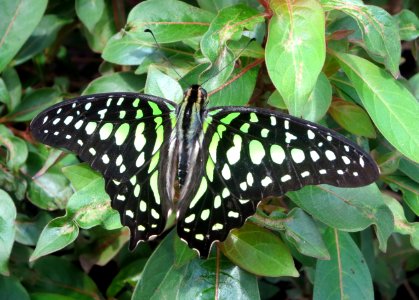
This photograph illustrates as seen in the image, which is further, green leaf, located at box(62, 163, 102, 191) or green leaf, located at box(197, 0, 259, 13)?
green leaf, located at box(197, 0, 259, 13)

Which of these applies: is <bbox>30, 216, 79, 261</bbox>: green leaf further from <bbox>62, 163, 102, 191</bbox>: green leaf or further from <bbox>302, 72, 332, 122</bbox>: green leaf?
<bbox>302, 72, 332, 122</bbox>: green leaf

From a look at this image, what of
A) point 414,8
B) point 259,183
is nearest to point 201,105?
point 259,183

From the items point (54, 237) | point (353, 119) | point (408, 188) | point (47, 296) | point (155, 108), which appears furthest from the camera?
point (47, 296)

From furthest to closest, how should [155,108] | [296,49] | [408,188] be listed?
[408,188] → [155,108] → [296,49]

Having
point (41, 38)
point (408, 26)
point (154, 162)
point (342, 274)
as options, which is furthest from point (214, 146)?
point (41, 38)

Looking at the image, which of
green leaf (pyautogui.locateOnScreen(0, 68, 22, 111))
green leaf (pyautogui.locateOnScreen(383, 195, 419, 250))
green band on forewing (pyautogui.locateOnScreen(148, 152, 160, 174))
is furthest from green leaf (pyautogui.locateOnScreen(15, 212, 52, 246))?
green leaf (pyautogui.locateOnScreen(383, 195, 419, 250))

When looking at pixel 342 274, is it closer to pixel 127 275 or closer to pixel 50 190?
pixel 127 275

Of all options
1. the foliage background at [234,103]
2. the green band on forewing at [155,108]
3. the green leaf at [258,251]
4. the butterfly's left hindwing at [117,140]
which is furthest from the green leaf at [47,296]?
the green band on forewing at [155,108]
